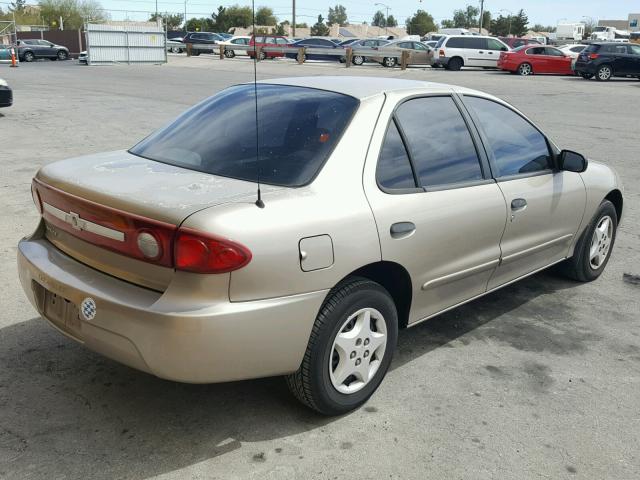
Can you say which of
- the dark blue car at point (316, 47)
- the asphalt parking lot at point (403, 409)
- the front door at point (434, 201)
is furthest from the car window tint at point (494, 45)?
the front door at point (434, 201)

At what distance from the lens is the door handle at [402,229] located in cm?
337

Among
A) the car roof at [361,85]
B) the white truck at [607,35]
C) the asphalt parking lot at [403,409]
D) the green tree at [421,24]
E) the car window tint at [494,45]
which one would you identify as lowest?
the asphalt parking lot at [403,409]

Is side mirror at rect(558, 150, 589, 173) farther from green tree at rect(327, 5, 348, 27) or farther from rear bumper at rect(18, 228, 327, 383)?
green tree at rect(327, 5, 348, 27)

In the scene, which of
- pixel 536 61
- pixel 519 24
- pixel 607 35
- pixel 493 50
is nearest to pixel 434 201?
pixel 536 61

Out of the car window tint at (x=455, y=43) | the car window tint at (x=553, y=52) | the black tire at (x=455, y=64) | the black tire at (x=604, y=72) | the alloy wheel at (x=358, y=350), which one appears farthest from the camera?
the black tire at (x=455, y=64)

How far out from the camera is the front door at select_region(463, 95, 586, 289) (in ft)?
13.9

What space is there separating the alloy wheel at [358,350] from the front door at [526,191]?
1.13 metres

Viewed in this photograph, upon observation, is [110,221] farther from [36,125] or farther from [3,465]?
A: [36,125]

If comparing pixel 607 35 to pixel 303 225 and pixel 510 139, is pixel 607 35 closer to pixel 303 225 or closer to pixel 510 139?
pixel 510 139

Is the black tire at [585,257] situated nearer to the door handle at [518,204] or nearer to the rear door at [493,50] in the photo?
the door handle at [518,204]

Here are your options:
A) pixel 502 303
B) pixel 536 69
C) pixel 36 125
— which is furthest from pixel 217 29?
pixel 502 303

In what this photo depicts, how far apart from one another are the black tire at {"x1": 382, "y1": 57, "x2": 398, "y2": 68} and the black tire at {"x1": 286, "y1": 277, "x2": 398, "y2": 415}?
34.6 m

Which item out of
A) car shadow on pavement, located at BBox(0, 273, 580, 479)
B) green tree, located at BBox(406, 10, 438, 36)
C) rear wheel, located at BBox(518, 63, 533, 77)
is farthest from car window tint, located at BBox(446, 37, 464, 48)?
green tree, located at BBox(406, 10, 438, 36)

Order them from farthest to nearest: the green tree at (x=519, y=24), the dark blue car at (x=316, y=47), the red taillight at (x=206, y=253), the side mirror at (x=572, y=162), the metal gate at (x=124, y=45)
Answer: the green tree at (x=519, y=24) → the dark blue car at (x=316, y=47) → the metal gate at (x=124, y=45) → the side mirror at (x=572, y=162) → the red taillight at (x=206, y=253)
